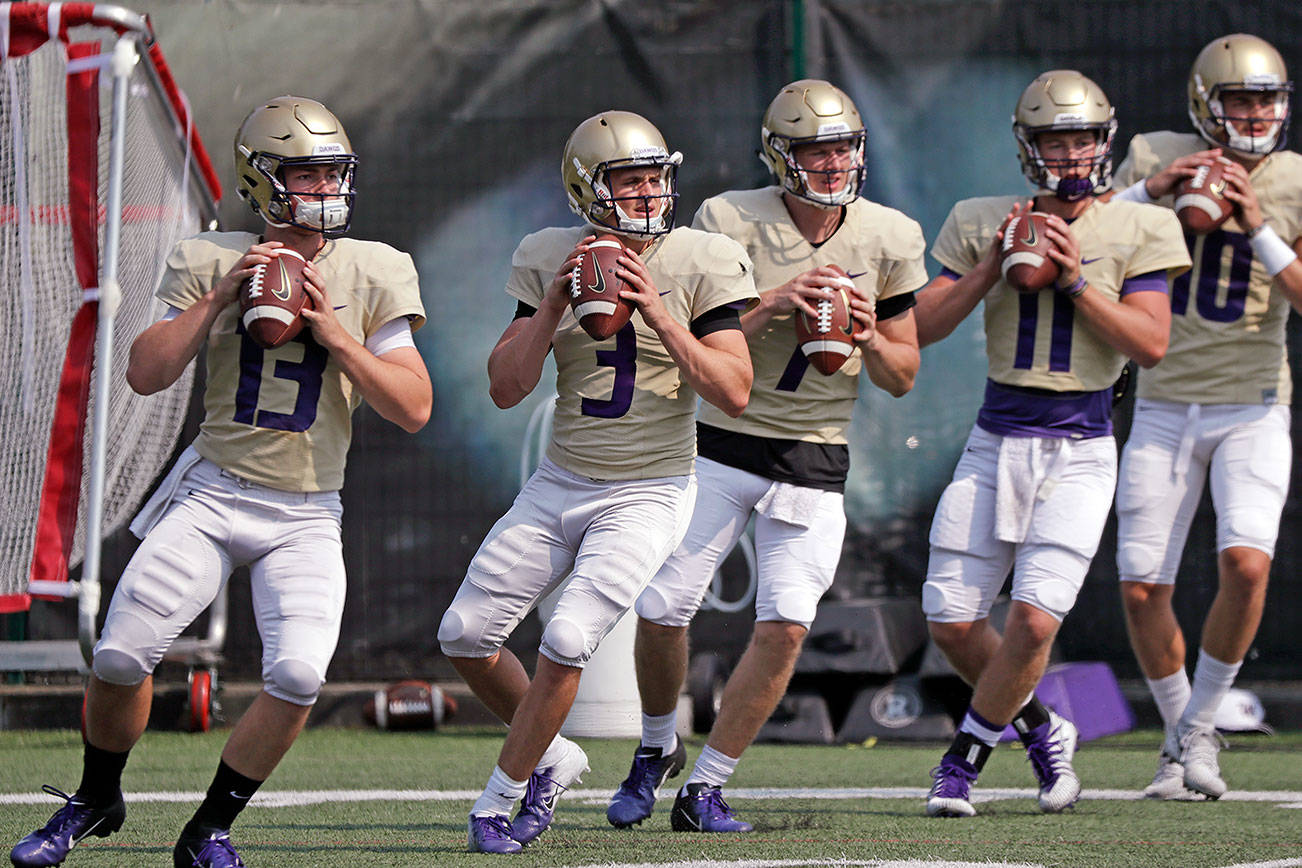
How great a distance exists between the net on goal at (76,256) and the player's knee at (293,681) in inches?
19.8

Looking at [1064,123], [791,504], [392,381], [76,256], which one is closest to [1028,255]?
[1064,123]

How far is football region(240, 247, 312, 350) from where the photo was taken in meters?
3.45

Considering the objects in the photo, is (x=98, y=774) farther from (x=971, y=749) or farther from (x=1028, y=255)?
(x=1028, y=255)

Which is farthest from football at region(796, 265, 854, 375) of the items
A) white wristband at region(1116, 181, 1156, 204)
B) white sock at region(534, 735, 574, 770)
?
white wristband at region(1116, 181, 1156, 204)

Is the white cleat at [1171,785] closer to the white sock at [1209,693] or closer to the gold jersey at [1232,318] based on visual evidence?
the white sock at [1209,693]

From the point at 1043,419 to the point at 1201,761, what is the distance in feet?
3.75

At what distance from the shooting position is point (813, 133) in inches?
172

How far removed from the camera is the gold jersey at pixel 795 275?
445cm

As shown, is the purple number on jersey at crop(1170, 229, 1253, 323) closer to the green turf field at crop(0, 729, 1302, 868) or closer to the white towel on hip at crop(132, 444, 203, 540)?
the green turf field at crop(0, 729, 1302, 868)

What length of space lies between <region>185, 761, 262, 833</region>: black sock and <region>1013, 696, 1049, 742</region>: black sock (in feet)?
7.27

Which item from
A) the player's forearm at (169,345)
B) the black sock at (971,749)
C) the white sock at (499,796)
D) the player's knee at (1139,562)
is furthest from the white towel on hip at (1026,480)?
the player's forearm at (169,345)

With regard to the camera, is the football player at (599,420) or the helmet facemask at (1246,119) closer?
the football player at (599,420)

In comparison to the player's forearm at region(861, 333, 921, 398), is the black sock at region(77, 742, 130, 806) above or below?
below

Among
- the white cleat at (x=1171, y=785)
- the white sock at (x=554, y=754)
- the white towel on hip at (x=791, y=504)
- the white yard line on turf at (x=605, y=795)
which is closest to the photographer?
the white sock at (x=554, y=754)
